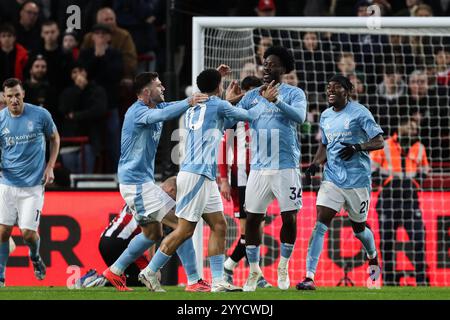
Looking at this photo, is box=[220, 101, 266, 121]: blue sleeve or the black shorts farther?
the black shorts

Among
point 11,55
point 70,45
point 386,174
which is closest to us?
point 386,174

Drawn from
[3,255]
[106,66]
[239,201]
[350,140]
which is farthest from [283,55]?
[106,66]

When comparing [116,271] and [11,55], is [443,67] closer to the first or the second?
[11,55]

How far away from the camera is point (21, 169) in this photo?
12.7m

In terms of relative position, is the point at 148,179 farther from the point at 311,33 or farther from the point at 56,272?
the point at 311,33

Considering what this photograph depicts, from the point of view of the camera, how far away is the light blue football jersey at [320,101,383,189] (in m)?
12.4

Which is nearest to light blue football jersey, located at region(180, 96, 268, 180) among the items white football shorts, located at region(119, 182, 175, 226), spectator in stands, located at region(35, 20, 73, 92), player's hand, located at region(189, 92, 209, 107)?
player's hand, located at region(189, 92, 209, 107)

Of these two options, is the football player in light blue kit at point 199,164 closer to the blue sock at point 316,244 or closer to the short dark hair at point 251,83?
the blue sock at point 316,244

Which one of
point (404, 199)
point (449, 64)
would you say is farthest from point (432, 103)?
point (404, 199)

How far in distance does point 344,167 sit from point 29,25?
779 centimetres

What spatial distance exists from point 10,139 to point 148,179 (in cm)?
194

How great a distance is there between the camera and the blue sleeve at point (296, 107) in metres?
11.5

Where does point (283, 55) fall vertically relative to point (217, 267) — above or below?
above

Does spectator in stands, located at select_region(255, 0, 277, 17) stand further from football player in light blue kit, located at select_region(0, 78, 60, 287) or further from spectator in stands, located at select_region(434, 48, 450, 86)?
football player in light blue kit, located at select_region(0, 78, 60, 287)
